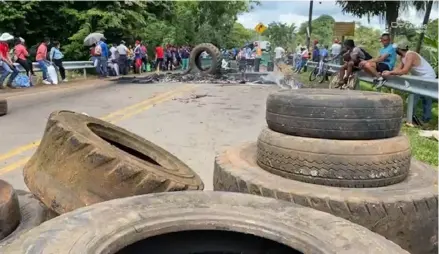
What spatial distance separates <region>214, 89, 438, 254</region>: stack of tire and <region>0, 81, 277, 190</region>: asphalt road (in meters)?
1.74

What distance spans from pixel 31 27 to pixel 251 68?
599 inches

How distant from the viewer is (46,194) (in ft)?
10.2

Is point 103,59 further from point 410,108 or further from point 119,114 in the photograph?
point 410,108

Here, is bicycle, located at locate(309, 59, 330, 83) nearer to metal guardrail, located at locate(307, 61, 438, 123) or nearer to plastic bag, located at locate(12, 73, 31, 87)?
metal guardrail, located at locate(307, 61, 438, 123)

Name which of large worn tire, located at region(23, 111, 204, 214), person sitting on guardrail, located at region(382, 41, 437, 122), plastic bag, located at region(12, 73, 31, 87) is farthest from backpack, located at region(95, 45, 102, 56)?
large worn tire, located at region(23, 111, 204, 214)

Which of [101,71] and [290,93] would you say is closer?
[290,93]


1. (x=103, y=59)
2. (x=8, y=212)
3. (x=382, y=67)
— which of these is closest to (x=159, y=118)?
(x=382, y=67)

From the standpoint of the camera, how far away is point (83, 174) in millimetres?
3080

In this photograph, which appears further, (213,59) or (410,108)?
(213,59)

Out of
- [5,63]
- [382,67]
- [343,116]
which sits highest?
[343,116]

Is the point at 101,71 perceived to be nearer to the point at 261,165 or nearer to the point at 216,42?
the point at 261,165

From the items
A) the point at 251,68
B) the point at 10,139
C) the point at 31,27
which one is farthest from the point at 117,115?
the point at 251,68

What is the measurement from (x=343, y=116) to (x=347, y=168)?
342 millimetres

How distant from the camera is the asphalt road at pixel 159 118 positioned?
6.41 meters
